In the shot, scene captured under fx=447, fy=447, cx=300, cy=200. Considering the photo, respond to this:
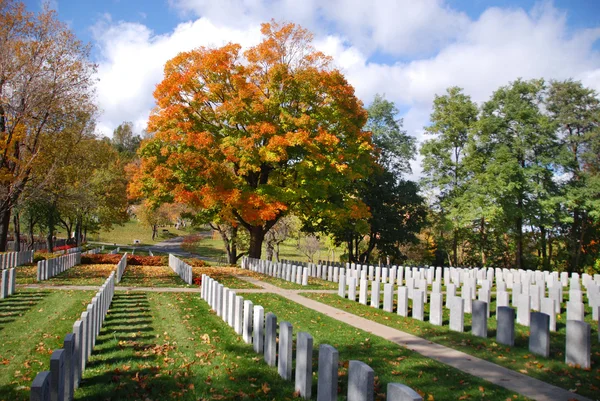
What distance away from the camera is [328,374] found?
472 cm

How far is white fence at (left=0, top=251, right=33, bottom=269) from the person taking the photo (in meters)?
20.3

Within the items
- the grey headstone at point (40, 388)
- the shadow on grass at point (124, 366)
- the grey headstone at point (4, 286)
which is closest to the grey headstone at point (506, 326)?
the shadow on grass at point (124, 366)

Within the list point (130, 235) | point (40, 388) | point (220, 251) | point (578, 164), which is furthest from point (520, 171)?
point (130, 235)

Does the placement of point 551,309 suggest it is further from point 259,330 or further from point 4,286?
point 4,286

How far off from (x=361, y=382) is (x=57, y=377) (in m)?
2.82

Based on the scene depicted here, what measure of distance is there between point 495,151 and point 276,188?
Answer: 17424 millimetres

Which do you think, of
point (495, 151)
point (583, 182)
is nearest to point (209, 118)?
point (495, 151)

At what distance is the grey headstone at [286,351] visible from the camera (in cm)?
588

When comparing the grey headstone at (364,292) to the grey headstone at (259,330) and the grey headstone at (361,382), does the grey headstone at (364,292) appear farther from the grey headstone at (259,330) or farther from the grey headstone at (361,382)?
the grey headstone at (361,382)

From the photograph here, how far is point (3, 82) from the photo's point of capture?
776 inches

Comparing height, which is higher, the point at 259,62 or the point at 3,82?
the point at 259,62

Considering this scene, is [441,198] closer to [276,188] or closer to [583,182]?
[583,182]

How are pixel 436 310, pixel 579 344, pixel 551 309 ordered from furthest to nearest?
1. pixel 436 310
2. pixel 551 309
3. pixel 579 344

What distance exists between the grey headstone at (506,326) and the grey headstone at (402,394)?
5.30m
